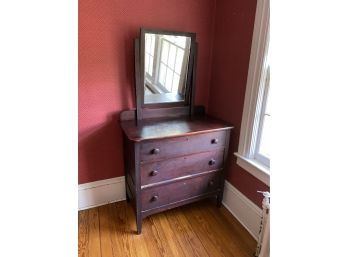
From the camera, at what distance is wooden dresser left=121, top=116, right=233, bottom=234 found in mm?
1503

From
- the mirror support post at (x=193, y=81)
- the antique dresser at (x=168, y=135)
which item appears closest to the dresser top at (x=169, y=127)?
the antique dresser at (x=168, y=135)

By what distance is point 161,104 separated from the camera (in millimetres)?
1869

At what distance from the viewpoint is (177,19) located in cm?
178

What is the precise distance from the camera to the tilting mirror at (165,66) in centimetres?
168

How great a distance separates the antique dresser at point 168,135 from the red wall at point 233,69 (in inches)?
5.7

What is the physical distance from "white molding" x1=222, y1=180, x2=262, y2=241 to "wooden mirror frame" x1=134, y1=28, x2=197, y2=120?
2.64 feet

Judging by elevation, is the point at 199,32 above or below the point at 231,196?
above

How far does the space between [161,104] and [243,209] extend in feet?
3.67

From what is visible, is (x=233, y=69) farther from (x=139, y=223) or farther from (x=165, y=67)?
(x=139, y=223)

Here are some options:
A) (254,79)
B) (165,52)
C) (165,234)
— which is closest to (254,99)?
(254,79)

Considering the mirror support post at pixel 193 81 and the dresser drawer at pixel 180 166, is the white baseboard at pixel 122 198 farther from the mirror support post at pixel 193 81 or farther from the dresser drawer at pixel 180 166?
the mirror support post at pixel 193 81
